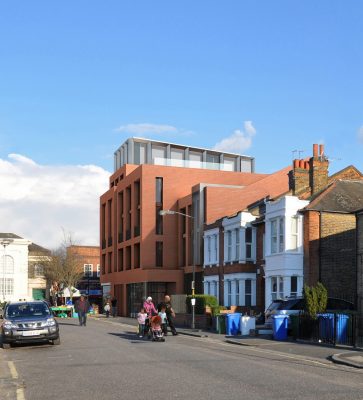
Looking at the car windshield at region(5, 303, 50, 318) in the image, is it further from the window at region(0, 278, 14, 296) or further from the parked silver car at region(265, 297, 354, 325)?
the window at region(0, 278, 14, 296)

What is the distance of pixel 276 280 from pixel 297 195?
16.4 feet

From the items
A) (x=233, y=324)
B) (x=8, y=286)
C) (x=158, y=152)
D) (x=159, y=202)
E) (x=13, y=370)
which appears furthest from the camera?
(x=8, y=286)

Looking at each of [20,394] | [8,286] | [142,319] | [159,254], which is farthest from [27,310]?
[8,286]

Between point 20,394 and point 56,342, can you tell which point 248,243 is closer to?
point 56,342

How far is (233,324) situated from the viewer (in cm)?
3045

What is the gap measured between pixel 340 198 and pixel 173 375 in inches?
950

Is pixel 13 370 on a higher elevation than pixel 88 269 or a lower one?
higher

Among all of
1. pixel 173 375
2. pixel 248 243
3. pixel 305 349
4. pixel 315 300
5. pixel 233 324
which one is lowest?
pixel 233 324

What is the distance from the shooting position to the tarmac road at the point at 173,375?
11.7m

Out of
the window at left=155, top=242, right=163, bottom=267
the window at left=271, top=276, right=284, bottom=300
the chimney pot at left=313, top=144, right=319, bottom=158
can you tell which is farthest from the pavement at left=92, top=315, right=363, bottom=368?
the window at left=155, top=242, right=163, bottom=267

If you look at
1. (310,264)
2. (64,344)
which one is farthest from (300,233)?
(64,344)

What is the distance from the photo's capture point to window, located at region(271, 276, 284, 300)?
120 ft

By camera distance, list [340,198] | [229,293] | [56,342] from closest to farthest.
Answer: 1. [56,342]
2. [340,198]
3. [229,293]

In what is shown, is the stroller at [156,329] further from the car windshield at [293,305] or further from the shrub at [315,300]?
the car windshield at [293,305]
